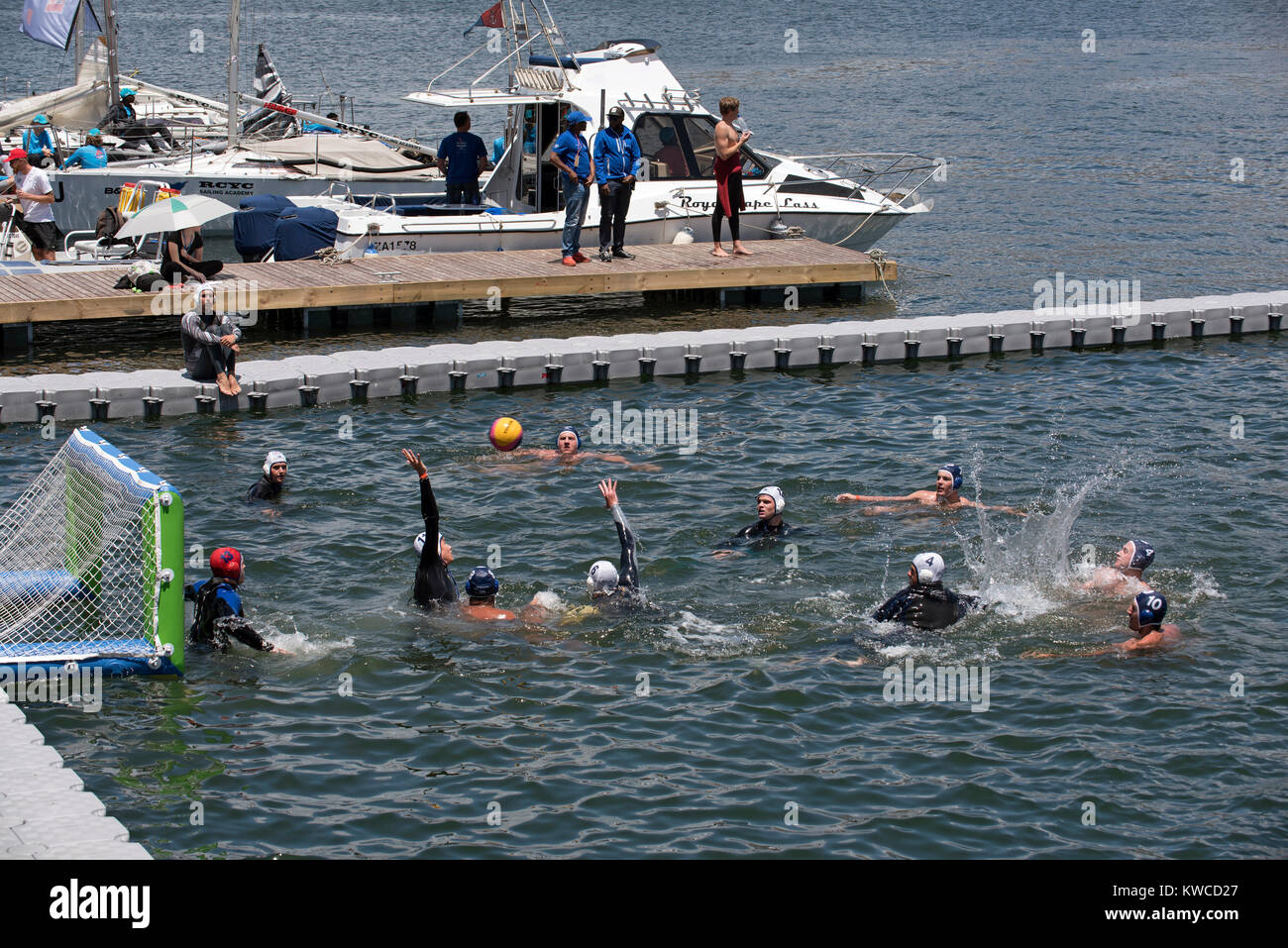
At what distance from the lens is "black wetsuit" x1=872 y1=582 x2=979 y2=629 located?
1258cm

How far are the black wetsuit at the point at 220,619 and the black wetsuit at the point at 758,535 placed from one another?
4820 millimetres

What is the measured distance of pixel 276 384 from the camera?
1930 cm

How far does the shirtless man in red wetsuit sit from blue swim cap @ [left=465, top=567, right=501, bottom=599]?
10731mm

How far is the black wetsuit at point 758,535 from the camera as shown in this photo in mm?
14648

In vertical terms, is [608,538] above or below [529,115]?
below

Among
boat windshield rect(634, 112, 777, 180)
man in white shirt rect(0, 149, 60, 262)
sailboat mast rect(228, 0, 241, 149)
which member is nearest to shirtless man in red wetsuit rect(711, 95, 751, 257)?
boat windshield rect(634, 112, 777, 180)

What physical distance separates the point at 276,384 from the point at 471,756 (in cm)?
970

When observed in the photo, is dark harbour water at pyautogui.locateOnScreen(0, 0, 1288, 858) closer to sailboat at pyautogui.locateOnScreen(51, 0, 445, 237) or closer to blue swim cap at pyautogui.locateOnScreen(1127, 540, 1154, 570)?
blue swim cap at pyautogui.locateOnScreen(1127, 540, 1154, 570)

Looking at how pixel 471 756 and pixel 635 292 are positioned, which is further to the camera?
pixel 635 292

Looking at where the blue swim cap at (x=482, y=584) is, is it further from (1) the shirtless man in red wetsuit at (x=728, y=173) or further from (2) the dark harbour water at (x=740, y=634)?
(1) the shirtless man in red wetsuit at (x=728, y=173)

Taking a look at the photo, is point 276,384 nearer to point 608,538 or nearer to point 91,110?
point 608,538
